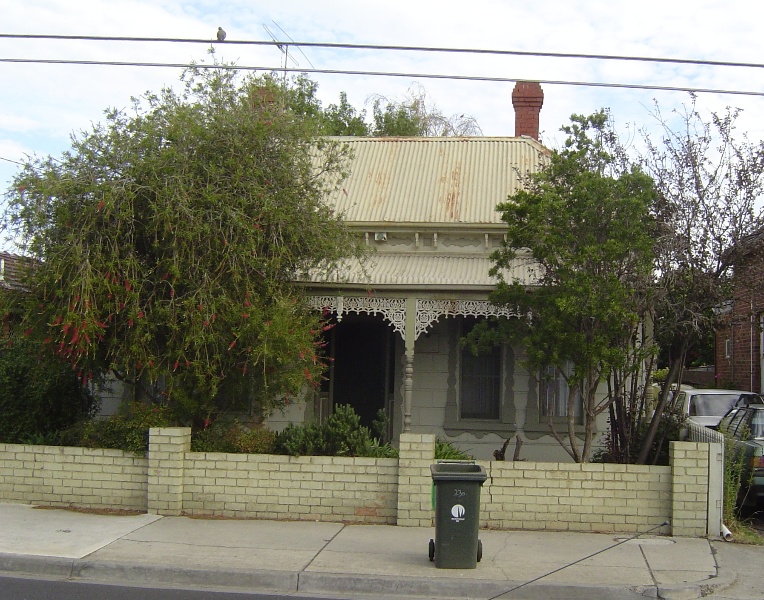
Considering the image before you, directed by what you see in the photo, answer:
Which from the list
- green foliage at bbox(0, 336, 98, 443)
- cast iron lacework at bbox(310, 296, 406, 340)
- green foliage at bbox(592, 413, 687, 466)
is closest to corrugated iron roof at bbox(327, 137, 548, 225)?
cast iron lacework at bbox(310, 296, 406, 340)

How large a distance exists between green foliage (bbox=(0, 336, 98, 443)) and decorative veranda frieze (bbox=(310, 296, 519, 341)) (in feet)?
12.5

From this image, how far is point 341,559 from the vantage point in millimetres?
8031

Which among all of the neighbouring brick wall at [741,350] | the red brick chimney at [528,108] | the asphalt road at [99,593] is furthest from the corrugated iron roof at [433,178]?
the asphalt road at [99,593]

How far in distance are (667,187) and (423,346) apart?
4994mm

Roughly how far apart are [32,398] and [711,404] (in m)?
11.6

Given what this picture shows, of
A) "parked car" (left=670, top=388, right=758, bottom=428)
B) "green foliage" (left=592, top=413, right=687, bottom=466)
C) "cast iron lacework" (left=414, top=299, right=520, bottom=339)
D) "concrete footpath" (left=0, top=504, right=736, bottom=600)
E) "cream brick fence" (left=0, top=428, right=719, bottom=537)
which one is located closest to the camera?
"concrete footpath" (left=0, top=504, right=736, bottom=600)

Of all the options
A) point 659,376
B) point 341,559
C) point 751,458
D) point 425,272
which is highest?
point 425,272

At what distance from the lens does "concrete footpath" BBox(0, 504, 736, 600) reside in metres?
7.33

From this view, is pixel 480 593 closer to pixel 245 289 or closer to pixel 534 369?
pixel 534 369

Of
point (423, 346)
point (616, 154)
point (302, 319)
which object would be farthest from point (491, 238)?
point (302, 319)

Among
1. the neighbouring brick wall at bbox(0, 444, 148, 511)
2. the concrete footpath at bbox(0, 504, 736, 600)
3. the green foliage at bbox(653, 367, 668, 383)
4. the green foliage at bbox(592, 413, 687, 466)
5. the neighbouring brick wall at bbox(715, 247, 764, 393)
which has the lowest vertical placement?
the concrete footpath at bbox(0, 504, 736, 600)

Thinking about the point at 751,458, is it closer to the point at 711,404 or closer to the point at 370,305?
the point at 711,404

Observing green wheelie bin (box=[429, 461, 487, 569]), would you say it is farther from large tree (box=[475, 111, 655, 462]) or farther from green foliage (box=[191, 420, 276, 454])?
green foliage (box=[191, 420, 276, 454])

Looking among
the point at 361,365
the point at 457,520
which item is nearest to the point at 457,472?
the point at 457,520
